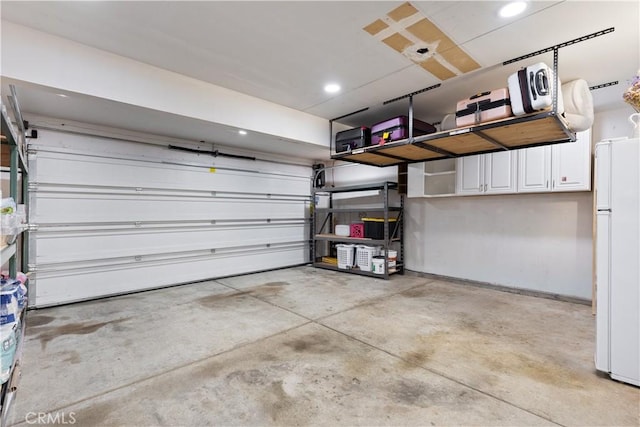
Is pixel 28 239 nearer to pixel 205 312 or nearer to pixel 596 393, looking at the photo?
pixel 205 312

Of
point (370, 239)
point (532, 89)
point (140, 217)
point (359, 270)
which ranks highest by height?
point (532, 89)

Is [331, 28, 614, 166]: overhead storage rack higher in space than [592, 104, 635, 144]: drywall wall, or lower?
lower

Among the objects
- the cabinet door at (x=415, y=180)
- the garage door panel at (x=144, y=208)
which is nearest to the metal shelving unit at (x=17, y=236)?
the garage door panel at (x=144, y=208)

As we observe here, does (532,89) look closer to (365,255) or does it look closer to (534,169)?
(534,169)

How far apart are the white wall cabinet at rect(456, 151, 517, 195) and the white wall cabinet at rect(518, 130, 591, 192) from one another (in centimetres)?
11

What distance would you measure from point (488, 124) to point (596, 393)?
2.31 metres

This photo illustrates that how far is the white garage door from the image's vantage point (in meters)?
3.82

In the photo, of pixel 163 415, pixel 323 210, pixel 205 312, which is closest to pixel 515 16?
pixel 163 415

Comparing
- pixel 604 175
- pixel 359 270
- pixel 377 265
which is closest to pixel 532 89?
pixel 604 175

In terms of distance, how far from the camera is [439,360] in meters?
2.39

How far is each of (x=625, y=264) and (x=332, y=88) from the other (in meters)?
3.06

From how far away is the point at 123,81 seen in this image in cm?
288

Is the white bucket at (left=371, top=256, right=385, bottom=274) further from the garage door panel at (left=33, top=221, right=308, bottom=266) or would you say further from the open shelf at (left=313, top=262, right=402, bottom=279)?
the garage door panel at (left=33, top=221, right=308, bottom=266)

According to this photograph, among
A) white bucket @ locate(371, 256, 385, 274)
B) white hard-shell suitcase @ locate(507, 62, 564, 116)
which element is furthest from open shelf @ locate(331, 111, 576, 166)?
white bucket @ locate(371, 256, 385, 274)
